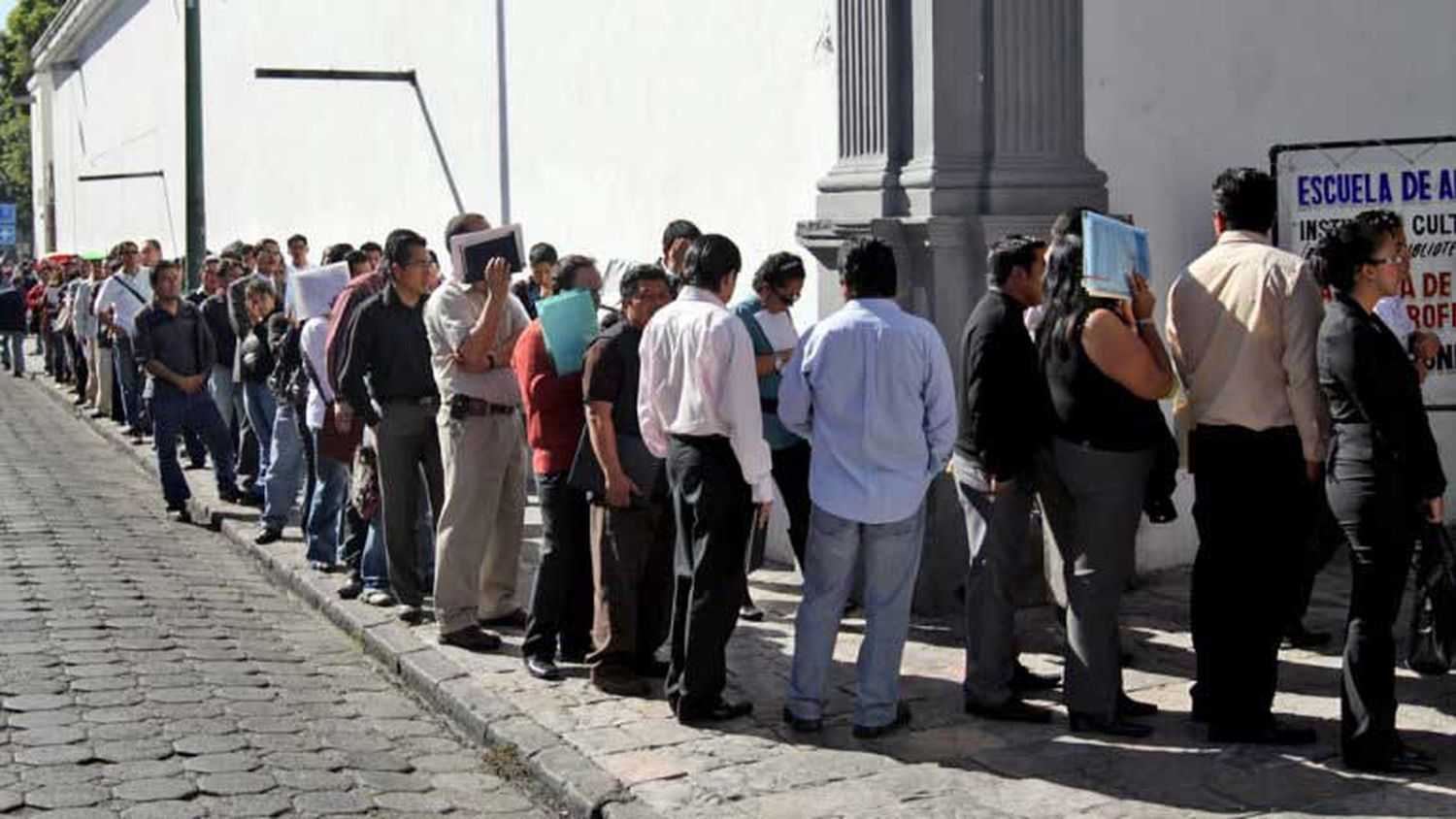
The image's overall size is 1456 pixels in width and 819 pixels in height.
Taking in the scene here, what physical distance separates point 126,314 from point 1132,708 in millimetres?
13186

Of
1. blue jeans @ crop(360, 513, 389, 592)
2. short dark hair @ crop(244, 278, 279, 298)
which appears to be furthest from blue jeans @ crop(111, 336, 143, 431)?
blue jeans @ crop(360, 513, 389, 592)

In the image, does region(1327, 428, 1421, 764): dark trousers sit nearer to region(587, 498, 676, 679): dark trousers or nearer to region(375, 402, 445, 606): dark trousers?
region(587, 498, 676, 679): dark trousers

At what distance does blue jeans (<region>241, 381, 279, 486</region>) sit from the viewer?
13.3 meters

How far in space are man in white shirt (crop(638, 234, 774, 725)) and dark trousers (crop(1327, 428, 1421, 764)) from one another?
2070mm

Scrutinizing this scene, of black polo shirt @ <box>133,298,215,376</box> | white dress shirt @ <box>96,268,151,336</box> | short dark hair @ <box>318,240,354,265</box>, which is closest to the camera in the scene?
short dark hair @ <box>318,240,354,265</box>

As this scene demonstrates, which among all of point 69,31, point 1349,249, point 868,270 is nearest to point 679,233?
point 868,270

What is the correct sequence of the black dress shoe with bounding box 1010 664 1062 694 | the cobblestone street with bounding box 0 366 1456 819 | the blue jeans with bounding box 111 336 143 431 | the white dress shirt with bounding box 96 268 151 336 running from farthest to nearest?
the blue jeans with bounding box 111 336 143 431, the white dress shirt with bounding box 96 268 151 336, the black dress shoe with bounding box 1010 664 1062 694, the cobblestone street with bounding box 0 366 1456 819

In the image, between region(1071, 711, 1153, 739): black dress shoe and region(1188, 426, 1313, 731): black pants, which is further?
region(1071, 711, 1153, 739): black dress shoe

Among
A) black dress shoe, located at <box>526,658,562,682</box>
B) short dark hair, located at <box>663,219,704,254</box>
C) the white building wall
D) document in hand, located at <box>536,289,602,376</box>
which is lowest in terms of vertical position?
black dress shoe, located at <box>526,658,562,682</box>

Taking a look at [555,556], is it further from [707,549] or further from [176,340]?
[176,340]

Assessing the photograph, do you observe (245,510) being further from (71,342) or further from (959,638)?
(71,342)

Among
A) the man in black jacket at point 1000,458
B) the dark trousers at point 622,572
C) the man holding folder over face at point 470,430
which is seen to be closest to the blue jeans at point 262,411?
the man holding folder over face at point 470,430

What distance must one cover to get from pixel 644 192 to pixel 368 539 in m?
3.86

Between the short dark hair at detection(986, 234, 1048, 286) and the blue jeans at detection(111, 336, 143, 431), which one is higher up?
the short dark hair at detection(986, 234, 1048, 286)
